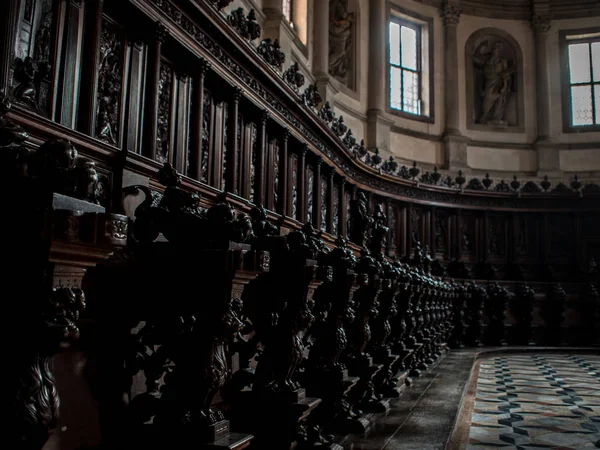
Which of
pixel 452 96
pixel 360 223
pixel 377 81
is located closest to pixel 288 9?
pixel 377 81

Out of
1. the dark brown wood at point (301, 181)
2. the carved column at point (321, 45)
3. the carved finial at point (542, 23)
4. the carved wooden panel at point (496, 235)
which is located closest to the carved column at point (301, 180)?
the dark brown wood at point (301, 181)

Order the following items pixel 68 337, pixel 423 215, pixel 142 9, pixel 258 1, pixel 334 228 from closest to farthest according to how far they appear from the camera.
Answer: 1. pixel 68 337
2. pixel 142 9
3. pixel 258 1
4. pixel 334 228
5. pixel 423 215

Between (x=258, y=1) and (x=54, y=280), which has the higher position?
Result: (x=258, y=1)

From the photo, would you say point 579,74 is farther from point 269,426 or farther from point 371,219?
point 269,426

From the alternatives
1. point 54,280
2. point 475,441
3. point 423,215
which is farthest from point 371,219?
point 423,215

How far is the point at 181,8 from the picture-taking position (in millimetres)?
6145

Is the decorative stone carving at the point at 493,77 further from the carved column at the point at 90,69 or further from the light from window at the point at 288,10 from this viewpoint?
the carved column at the point at 90,69

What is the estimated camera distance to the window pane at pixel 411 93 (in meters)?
18.6

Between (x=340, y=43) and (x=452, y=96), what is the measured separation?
469 cm

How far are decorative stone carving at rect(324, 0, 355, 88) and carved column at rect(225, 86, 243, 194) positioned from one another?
357 inches

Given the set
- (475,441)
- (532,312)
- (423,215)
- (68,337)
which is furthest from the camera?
(423,215)

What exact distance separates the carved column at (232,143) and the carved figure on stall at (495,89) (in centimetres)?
1400

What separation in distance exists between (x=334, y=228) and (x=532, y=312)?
17.6 ft

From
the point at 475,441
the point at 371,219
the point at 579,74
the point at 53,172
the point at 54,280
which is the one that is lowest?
the point at 475,441
